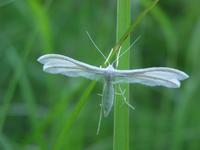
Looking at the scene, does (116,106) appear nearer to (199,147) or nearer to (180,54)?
(199,147)

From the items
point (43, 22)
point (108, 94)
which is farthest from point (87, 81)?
point (108, 94)

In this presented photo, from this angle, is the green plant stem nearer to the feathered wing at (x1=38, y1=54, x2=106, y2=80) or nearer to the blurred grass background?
the feathered wing at (x1=38, y1=54, x2=106, y2=80)

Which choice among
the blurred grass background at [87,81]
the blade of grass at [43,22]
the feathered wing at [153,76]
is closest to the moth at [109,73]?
the feathered wing at [153,76]

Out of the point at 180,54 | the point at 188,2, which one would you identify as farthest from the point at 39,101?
the point at 188,2

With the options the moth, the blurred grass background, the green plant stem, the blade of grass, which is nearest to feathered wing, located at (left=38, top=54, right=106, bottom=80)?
the moth

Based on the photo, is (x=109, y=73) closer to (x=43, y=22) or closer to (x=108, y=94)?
(x=108, y=94)

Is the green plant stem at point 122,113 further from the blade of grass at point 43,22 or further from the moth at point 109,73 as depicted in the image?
the blade of grass at point 43,22
